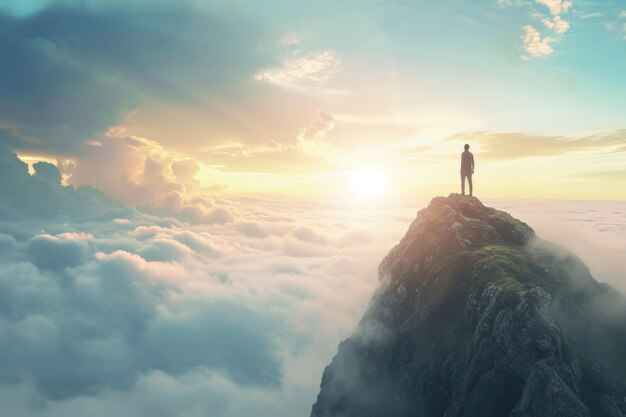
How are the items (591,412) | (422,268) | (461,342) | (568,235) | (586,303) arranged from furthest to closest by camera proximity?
(568,235) < (422,268) < (586,303) < (461,342) < (591,412)

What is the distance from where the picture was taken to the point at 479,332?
100ft

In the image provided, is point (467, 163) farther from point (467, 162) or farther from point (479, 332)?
point (479, 332)

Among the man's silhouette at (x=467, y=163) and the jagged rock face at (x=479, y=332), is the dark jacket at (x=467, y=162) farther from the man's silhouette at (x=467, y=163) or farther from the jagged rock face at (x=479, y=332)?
the jagged rock face at (x=479, y=332)

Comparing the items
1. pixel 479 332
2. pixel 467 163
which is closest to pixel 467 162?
pixel 467 163

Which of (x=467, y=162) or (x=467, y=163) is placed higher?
(x=467, y=162)

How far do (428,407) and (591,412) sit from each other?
13.6m

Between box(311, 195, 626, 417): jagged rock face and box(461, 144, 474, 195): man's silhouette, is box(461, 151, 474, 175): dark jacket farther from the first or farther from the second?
box(311, 195, 626, 417): jagged rock face

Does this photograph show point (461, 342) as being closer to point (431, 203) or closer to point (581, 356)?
point (581, 356)

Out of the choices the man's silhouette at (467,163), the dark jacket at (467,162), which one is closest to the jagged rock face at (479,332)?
the man's silhouette at (467,163)

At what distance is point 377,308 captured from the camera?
158ft

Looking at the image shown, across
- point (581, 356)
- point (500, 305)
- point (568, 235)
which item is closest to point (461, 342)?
point (500, 305)

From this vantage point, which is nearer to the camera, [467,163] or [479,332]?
[479,332]

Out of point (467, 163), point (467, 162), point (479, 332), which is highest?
point (467, 162)

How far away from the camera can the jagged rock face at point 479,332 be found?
26453 mm
